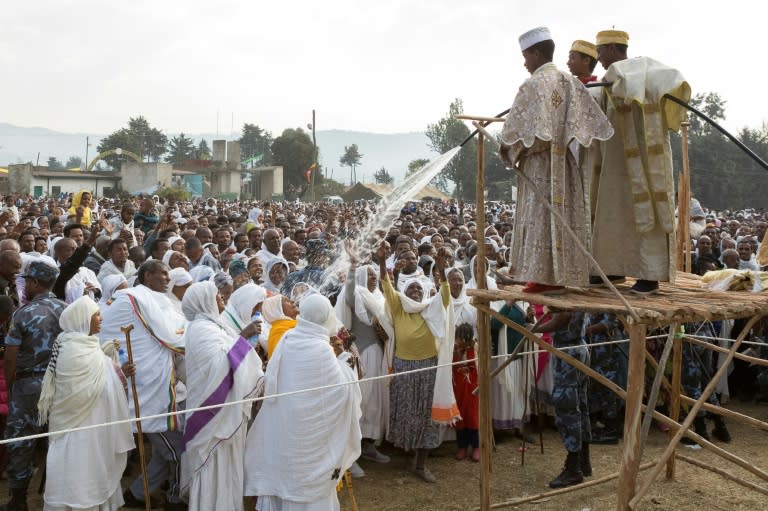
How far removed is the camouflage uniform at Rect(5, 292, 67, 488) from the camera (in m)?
5.38

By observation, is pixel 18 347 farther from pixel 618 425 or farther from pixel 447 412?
pixel 618 425

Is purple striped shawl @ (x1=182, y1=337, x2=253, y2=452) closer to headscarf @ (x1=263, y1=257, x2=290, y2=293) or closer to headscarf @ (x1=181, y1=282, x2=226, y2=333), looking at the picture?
headscarf @ (x1=181, y1=282, x2=226, y2=333)

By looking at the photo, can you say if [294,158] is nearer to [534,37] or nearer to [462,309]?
[462,309]

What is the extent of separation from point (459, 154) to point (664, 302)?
146ft

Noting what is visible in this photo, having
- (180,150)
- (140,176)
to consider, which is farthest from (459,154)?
(180,150)

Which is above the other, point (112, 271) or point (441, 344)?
point (112, 271)

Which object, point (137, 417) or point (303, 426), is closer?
point (303, 426)

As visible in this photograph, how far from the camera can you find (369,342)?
284 inches

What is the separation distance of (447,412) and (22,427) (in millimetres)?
3581

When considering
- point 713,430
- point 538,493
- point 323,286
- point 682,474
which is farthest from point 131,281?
point 713,430

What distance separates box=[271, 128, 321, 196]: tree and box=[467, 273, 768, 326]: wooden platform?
6238cm

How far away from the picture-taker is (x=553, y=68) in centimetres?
446

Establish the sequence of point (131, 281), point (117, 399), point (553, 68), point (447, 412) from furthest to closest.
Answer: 1. point (131, 281)
2. point (447, 412)
3. point (117, 399)
4. point (553, 68)

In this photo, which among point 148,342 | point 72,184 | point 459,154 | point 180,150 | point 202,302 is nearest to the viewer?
point 202,302
